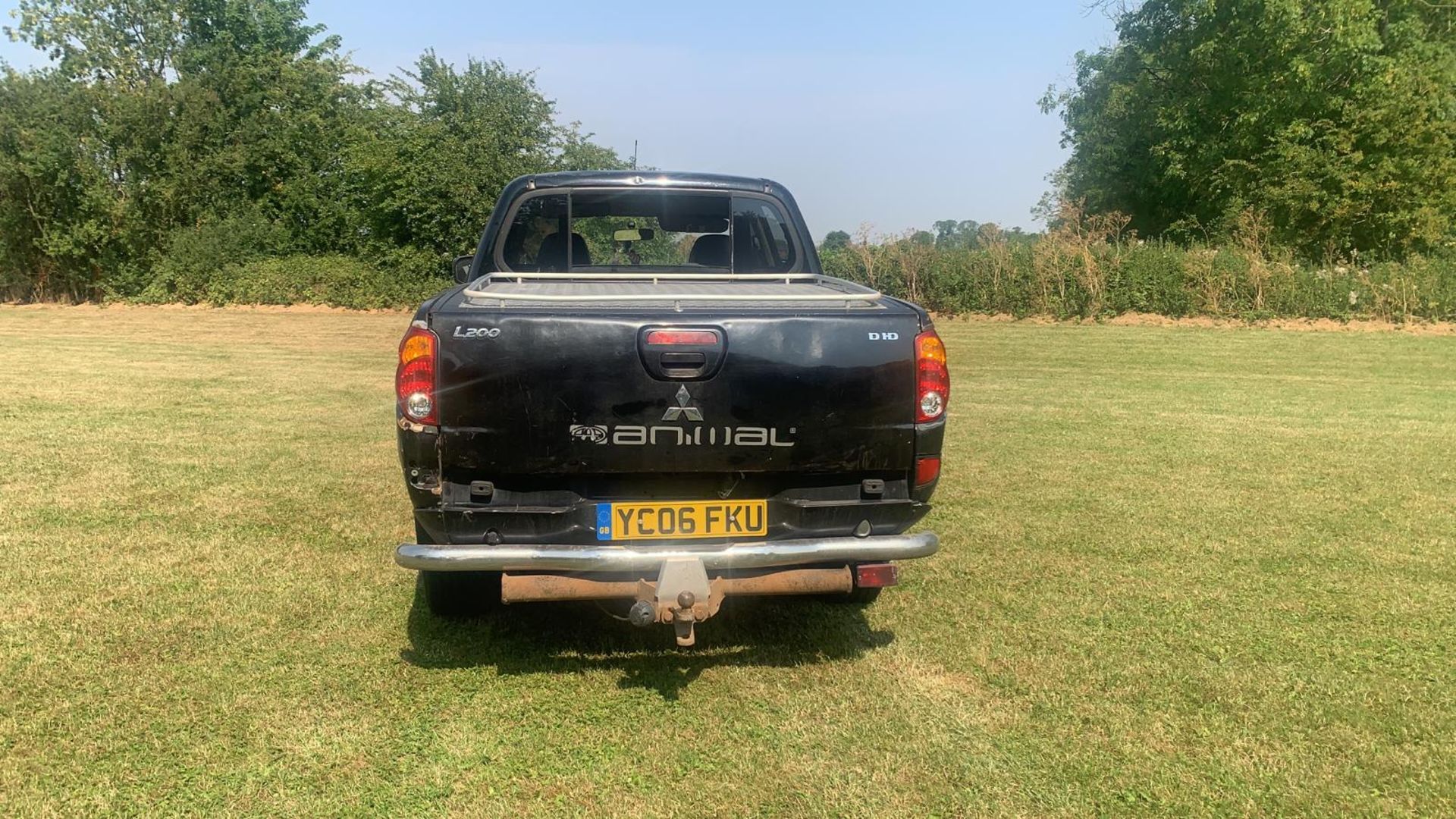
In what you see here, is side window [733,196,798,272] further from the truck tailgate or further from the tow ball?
the tow ball

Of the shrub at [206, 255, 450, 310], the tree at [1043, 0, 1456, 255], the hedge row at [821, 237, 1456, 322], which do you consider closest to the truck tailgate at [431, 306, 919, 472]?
the hedge row at [821, 237, 1456, 322]

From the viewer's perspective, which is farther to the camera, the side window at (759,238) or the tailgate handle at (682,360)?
the side window at (759,238)

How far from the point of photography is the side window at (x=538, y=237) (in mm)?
4879

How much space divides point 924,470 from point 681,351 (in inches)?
38.5

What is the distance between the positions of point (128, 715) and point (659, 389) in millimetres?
2077

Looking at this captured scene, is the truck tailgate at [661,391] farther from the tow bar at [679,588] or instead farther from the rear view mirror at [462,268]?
the rear view mirror at [462,268]

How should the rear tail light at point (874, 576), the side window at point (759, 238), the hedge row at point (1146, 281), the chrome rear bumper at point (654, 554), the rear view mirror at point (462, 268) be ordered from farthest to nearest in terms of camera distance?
the hedge row at point (1146, 281) → the rear view mirror at point (462, 268) → the side window at point (759, 238) → the rear tail light at point (874, 576) → the chrome rear bumper at point (654, 554)

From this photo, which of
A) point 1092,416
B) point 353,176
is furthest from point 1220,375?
point 353,176

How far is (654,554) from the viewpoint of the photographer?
311cm

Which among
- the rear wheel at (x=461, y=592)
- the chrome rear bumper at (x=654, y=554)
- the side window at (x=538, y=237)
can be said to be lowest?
the rear wheel at (x=461, y=592)

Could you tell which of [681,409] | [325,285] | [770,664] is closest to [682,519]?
[681,409]

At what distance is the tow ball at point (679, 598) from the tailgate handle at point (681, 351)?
620 millimetres

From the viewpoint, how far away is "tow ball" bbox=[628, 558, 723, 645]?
3.04 metres

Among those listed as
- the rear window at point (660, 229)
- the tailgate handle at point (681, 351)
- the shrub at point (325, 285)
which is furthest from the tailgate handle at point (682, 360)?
the shrub at point (325, 285)
